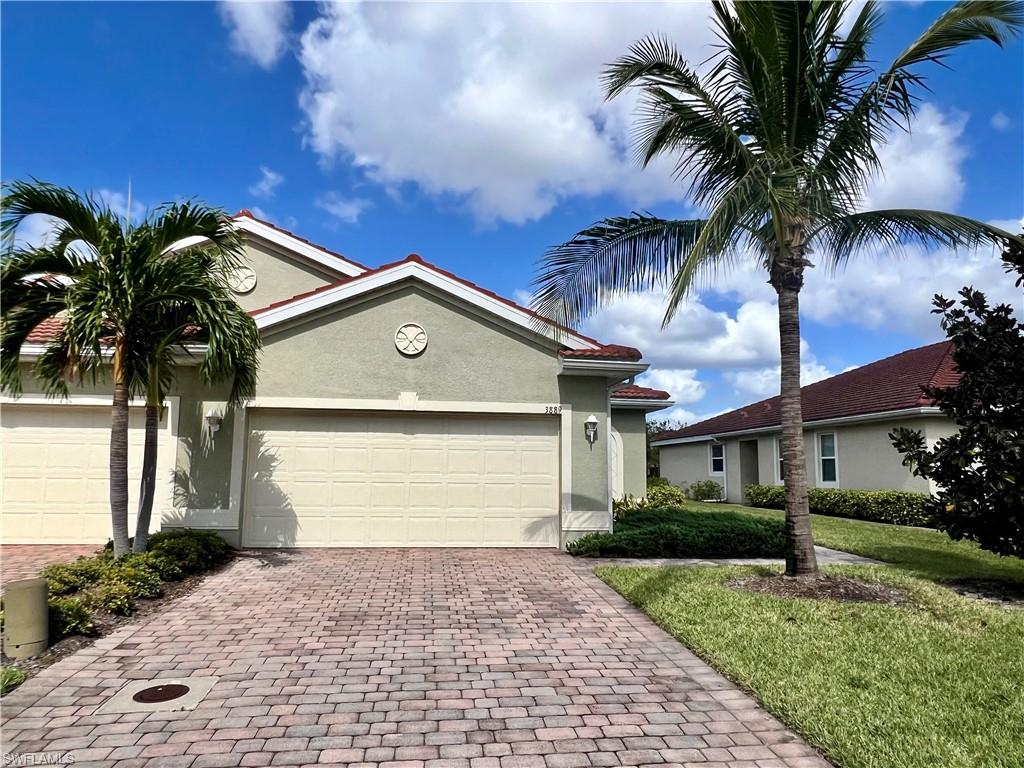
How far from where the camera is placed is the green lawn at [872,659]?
3859mm

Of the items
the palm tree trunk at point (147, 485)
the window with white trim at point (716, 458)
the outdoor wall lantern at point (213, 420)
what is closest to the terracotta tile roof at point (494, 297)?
the outdoor wall lantern at point (213, 420)

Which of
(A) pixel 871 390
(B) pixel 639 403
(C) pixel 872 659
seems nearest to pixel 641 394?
(B) pixel 639 403

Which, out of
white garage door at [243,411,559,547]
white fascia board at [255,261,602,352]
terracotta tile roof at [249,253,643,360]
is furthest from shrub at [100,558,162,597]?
terracotta tile roof at [249,253,643,360]

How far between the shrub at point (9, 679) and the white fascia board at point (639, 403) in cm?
1285

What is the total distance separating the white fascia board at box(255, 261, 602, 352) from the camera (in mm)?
10578

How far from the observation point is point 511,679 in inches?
196

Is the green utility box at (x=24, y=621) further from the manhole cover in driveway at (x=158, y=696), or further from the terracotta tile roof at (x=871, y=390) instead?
the terracotta tile roof at (x=871, y=390)

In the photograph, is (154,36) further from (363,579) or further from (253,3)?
(363,579)

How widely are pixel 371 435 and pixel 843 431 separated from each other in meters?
15.5

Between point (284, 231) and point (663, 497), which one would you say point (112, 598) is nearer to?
point (284, 231)

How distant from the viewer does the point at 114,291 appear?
740 centimetres

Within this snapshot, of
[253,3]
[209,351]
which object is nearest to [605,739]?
[209,351]

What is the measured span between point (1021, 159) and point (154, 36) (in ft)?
39.1

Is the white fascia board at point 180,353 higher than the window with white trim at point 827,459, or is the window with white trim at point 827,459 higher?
the white fascia board at point 180,353
